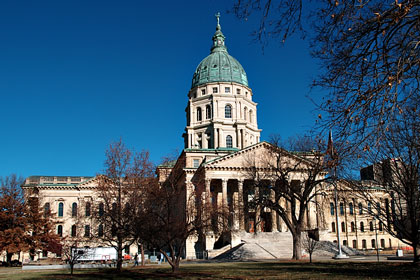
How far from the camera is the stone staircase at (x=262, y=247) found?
49.5 metres

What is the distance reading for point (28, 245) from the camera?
58.5m

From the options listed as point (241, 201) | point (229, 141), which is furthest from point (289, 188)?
point (229, 141)

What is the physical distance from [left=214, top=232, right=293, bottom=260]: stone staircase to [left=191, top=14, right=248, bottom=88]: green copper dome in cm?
3752

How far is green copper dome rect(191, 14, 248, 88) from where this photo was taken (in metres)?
85.8

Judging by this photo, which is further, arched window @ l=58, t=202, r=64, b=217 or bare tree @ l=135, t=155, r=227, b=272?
arched window @ l=58, t=202, r=64, b=217

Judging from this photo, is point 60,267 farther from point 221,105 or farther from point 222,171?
point 221,105

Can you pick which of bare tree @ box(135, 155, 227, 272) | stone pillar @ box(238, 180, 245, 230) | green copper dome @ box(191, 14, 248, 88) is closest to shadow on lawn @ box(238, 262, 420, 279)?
bare tree @ box(135, 155, 227, 272)

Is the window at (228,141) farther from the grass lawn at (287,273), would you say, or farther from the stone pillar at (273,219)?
the grass lawn at (287,273)

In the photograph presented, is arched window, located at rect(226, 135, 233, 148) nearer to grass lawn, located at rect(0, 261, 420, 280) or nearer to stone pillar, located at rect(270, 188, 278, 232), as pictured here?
stone pillar, located at rect(270, 188, 278, 232)

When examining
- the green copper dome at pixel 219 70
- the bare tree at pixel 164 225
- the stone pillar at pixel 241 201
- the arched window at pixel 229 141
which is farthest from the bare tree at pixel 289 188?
the green copper dome at pixel 219 70

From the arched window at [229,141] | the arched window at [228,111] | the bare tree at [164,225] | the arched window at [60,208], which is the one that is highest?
the arched window at [228,111]

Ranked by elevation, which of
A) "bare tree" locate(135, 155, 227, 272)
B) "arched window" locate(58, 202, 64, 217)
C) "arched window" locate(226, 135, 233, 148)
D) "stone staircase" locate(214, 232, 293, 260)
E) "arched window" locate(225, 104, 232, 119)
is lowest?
"stone staircase" locate(214, 232, 293, 260)

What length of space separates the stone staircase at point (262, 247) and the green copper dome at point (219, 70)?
37.5m

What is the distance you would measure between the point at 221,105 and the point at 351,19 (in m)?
72.5
